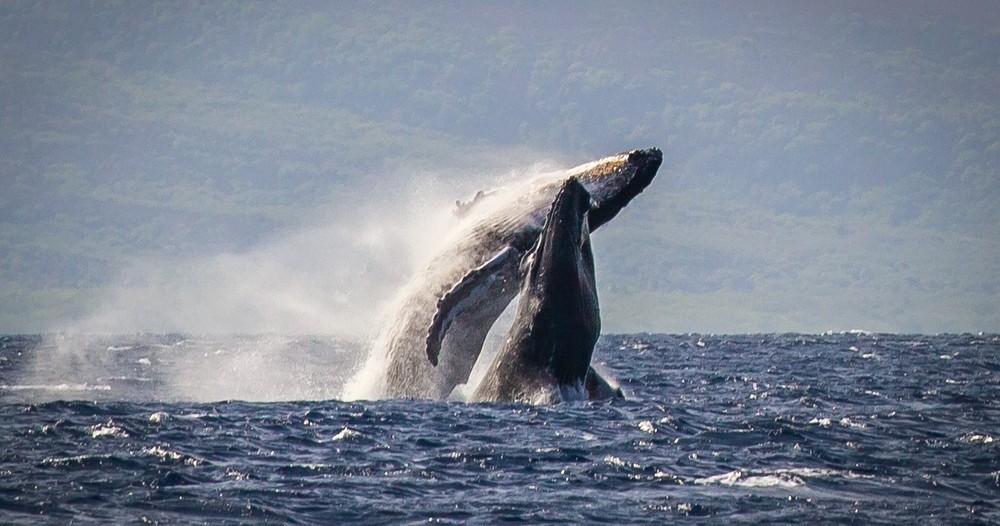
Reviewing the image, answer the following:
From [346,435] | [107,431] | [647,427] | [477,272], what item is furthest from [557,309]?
[107,431]

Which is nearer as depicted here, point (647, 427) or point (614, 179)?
point (614, 179)

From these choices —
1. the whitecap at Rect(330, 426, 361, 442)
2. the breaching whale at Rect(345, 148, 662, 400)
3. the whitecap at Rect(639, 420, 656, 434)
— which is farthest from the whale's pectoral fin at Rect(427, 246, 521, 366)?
the whitecap at Rect(639, 420, 656, 434)

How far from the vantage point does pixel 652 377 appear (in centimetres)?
3394

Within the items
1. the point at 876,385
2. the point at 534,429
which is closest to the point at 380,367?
the point at 534,429

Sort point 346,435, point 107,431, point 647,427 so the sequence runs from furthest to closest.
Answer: point 647,427 < point 107,431 < point 346,435

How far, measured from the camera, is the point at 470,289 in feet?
55.4

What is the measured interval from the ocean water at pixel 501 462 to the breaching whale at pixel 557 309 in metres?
0.55

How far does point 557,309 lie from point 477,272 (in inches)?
48.6

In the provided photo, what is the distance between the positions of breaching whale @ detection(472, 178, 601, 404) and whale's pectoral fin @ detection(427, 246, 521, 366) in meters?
0.30

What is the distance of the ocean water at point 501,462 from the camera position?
12.4 meters

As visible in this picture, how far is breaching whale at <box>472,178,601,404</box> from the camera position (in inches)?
646

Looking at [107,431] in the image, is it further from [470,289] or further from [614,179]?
[614,179]

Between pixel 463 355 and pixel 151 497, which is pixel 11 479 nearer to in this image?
pixel 151 497

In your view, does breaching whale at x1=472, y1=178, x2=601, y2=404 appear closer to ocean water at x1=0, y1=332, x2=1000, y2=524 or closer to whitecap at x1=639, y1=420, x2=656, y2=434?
ocean water at x1=0, y1=332, x2=1000, y2=524
